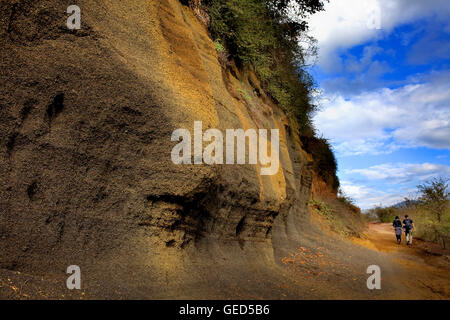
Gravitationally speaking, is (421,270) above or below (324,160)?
below

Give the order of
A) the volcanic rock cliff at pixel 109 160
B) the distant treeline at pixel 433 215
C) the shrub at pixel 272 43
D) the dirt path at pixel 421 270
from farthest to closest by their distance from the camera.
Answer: the distant treeline at pixel 433 215 → the shrub at pixel 272 43 → the dirt path at pixel 421 270 → the volcanic rock cliff at pixel 109 160

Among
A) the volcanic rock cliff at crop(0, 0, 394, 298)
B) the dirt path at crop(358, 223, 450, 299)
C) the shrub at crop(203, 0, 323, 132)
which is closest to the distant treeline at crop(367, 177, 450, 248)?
the dirt path at crop(358, 223, 450, 299)

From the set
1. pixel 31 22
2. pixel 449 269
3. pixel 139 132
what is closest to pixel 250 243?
pixel 139 132

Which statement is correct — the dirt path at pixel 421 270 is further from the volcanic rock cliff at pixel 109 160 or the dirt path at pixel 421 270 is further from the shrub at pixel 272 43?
the shrub at pixel 272 43

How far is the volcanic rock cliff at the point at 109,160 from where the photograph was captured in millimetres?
3764

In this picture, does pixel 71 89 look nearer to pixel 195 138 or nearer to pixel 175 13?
pixel 195 138

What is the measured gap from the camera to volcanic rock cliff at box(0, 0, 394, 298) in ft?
12.3

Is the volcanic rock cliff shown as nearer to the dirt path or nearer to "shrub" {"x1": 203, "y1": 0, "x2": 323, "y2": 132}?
"shrub" {"x1": 203, "y1": 0, "x2": 323, "y2": 132}

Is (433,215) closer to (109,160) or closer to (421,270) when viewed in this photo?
(421,270)

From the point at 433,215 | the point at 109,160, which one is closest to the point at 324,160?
the point at 433,215

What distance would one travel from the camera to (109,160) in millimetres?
4336

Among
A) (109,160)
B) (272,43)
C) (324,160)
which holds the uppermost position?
(272,43)

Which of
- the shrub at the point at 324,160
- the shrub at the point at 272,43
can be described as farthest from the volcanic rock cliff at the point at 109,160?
the shrub at the point at 324,160

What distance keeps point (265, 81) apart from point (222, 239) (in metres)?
7.22
